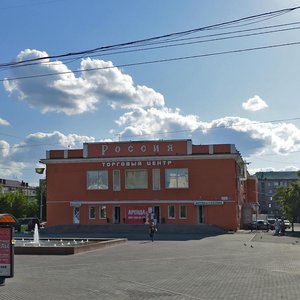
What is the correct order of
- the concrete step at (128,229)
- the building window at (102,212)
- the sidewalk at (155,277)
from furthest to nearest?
1. the building window at (102,212)
2. the concrete step at (128,229)
3. the sidewalk at (155,277)

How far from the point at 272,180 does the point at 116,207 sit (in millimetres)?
126044

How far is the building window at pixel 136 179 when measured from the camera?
57.1 m

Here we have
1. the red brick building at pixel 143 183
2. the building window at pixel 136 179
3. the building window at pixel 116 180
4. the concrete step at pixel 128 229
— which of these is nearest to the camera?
the concrete step at pixel 128 229

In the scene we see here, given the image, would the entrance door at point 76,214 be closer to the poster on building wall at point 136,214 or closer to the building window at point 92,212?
the building window at point 92,212

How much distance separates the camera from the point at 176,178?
185 ft

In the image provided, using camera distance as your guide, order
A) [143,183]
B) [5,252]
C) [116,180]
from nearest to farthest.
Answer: [5,252], [143,183], [116,180]

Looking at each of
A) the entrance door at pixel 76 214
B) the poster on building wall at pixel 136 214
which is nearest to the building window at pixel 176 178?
the poster on building wall at pixel 136 214

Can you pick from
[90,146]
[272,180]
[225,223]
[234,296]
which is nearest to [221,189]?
[225,223]

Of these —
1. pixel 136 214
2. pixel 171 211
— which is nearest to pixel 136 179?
pixel 136 214

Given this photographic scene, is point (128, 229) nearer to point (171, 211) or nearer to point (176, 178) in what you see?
point (171, 211)

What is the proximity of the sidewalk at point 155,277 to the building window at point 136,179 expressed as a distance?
34.9m

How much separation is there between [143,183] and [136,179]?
3.11 ft

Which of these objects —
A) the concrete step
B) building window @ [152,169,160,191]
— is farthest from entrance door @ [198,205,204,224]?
building window @ [152,169,160,191]

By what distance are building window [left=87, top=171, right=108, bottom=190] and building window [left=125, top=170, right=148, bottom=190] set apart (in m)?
2.41
